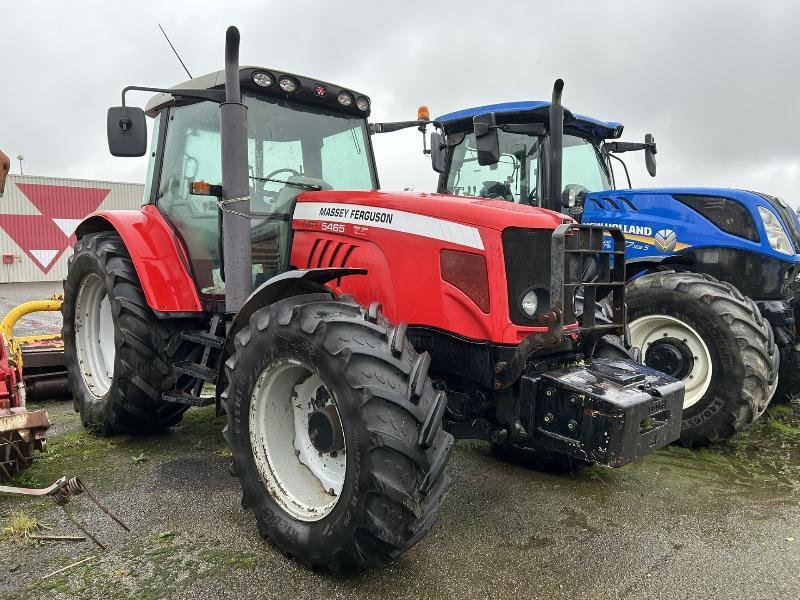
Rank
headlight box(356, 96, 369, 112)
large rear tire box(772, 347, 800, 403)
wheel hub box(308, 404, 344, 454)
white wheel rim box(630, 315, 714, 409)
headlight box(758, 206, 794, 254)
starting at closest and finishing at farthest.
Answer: wheel hub box(308, 404, 344, 454) < headlight box(356, 96, 369, 112) < white wheel rim box(630, 315, 714, 409) < headlight box(758, 206, 794, 254) < large rear tire box(772, 347, 800, 403)

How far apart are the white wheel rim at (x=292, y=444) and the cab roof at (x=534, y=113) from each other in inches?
138

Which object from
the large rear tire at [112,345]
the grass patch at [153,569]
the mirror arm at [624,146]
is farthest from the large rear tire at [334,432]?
the mirror arm at [624,146]

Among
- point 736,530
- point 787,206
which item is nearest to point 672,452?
point 736,530

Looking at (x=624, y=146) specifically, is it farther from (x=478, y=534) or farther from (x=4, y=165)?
(x=4, y=165)

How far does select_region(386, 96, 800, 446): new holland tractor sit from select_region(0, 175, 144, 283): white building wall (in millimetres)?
17756

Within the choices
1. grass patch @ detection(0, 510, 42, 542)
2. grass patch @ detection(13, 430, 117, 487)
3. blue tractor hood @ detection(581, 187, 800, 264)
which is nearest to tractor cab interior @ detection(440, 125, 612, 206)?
blue tractor hood @ detection(581, 187, 800, 264)

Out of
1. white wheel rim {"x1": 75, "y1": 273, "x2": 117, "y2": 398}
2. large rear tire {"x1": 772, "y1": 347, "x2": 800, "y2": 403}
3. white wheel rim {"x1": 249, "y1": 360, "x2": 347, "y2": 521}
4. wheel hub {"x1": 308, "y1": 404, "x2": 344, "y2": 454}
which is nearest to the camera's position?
wheel hub {"x1": 308, "y1": 404, "x2": 344, "y2": 454}

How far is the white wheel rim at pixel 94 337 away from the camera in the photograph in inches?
185

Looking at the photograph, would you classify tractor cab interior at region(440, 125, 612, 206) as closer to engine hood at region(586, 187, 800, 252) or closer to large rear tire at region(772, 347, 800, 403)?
engine hood at region(586, 187, 800, 252)

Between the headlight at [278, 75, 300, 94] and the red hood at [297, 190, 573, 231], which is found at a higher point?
the headlight at [278, 75, 300, 94]

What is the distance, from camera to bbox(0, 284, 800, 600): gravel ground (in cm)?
256

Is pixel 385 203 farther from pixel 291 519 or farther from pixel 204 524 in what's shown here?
pixel 204 524

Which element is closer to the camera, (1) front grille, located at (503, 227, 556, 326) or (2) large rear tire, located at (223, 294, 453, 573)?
(2) large rear tire, located at (223, 294, 453, 573)

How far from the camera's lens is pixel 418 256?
2.97 metres
